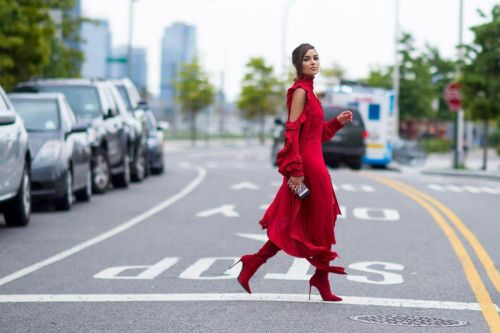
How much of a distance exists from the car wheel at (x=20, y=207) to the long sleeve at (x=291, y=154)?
6606 millimetres

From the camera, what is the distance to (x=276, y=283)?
30.5ft

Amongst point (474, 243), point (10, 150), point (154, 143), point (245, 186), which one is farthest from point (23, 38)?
point (474, 243)

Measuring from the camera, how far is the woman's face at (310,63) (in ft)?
26.6

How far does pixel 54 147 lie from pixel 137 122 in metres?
8.11

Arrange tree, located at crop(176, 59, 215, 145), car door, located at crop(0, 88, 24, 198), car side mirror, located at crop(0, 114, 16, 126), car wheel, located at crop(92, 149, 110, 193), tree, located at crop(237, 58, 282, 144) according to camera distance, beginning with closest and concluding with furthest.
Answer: car side mirror, located at crop(0, 114, 16, 126)
car door, located at crop(0, 88, 24, 198)
car wheel, located at crop(92, 149, 110, 193)
tree, located at crop(176, 59, 215, 145)
tree, located at crop(237, 58, 282, 144)

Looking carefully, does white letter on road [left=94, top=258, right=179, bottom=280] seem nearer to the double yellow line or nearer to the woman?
the woman

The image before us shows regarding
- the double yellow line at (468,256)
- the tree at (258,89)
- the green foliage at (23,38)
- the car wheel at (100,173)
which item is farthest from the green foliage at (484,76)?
the tree at (258,89)

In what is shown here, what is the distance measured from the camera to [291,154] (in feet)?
26.2

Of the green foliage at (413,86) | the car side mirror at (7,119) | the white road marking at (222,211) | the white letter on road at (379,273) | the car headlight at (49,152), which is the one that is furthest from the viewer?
the green foliage at (413,86)

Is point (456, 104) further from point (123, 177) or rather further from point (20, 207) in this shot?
point (20, 207)

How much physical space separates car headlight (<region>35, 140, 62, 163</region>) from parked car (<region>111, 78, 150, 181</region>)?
7.14 m

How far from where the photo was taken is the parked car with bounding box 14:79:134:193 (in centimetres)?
2044

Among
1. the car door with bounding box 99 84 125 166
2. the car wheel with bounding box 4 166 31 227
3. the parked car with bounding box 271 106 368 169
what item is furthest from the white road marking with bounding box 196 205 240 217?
the parked car with bounding box 271 106 368 169

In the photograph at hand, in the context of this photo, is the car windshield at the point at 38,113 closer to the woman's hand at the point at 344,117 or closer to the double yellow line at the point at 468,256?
the double yellow line at the point at 468,256
